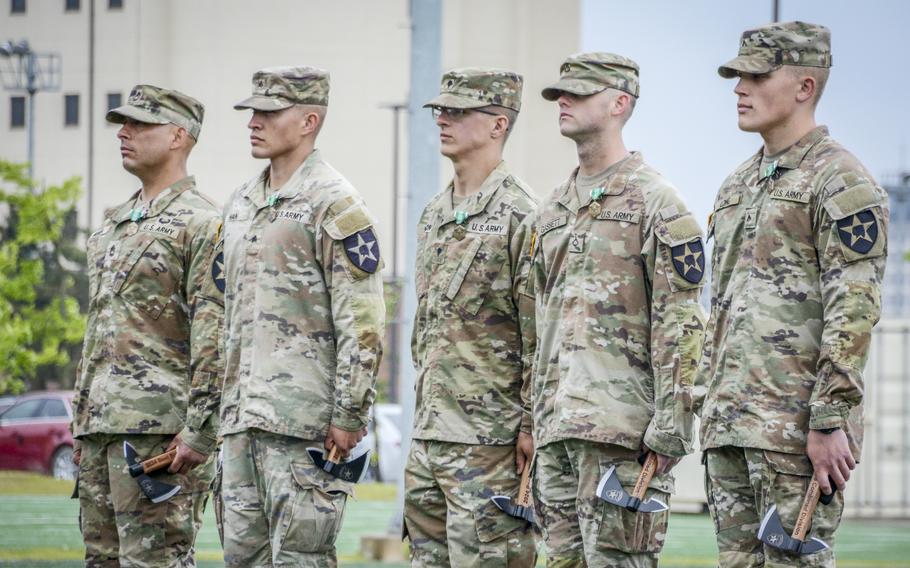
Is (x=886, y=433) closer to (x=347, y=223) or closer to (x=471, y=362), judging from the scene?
(x=471, y=362)

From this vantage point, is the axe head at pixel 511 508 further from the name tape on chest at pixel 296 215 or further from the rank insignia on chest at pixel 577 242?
the name tape on chest at pixel 296 215

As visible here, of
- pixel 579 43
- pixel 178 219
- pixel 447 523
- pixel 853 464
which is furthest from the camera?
pixel 579 43

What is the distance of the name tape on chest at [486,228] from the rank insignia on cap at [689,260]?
991 millimetres

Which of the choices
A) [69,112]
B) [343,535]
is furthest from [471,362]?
[69,112]

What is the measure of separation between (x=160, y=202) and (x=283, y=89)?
108 cm

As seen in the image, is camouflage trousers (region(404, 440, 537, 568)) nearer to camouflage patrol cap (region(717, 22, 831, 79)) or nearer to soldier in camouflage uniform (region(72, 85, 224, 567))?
soldier in camouflage uniform (region(72, 85, 224, 567))

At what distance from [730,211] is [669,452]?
2.96 ft

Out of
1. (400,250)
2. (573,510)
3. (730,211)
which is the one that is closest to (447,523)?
(573,510)

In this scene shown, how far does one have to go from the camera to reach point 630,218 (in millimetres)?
5684

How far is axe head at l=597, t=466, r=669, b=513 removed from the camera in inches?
212

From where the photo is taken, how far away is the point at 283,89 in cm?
627

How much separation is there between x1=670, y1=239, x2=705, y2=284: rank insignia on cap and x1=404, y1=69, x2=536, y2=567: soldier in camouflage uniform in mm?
858

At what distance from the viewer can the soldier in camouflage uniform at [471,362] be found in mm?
6098

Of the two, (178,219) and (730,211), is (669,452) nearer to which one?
(730,211)
